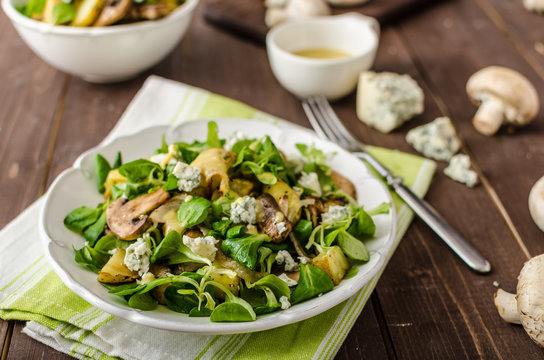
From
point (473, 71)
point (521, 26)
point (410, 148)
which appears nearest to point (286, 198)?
point (410, 148)

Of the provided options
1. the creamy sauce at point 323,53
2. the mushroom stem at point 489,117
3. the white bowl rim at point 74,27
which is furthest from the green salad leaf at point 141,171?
the mushroom stem at point 489,117

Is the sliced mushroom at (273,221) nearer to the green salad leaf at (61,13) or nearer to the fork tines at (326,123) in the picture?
the fork tines at (326,123)

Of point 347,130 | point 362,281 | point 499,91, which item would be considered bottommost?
point 347,130

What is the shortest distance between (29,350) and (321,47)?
216cm

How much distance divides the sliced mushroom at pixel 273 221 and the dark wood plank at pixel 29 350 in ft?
2.16

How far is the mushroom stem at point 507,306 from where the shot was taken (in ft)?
5.31

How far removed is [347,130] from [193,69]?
3.36 feet

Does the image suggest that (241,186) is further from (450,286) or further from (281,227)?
(450,286)

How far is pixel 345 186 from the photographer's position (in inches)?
75.4

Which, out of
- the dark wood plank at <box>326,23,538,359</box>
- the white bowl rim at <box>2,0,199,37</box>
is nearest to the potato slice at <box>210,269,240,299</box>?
the dark wood plank at <box>326,23,538,359</box>

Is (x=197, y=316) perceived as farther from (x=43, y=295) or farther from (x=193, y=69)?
(x=193, y=69)

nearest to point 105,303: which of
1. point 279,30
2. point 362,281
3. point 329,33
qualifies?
point 362,281

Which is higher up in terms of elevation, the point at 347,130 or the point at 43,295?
the point at 43,295

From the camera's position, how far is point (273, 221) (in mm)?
1567
